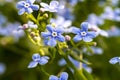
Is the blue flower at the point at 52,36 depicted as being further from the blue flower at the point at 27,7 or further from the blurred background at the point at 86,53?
the blurred background at the point at 86,53

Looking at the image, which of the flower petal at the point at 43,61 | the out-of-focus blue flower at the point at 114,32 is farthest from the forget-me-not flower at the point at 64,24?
the out-of-focus blue flower at the point at 114,32

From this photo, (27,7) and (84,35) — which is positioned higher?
(27,7)

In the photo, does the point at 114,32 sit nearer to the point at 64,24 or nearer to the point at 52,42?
the point at 64,24

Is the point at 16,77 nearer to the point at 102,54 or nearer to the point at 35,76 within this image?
the point at 35,76

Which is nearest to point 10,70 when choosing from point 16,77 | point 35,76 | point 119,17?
point 16,77

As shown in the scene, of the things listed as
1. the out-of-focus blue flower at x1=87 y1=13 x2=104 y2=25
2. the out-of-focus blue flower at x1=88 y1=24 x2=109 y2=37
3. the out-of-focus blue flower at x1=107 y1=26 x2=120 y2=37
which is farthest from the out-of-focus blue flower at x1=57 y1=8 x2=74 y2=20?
the out-of-focus blue flower at x1=88 y1=24 x2=109 y2=37

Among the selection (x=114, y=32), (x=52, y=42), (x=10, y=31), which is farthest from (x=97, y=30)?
(x=10, y=31)

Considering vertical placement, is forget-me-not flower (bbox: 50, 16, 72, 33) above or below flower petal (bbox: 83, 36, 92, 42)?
below

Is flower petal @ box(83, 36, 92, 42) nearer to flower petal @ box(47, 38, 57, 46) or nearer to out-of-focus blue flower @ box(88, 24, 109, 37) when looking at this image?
flower petal @ box(47, 38, 57, 46)
